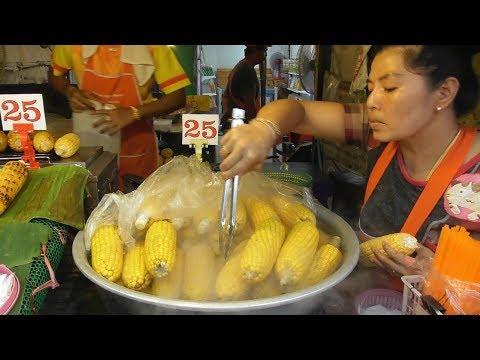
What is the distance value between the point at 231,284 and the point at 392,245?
1.70 ft

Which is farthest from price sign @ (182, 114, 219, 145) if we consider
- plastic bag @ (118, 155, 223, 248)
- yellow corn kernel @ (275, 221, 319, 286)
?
yellow corn kernel @ (275, 221, 319, 286)

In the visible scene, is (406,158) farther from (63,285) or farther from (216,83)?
(63,285)

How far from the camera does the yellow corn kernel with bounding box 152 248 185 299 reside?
97cm

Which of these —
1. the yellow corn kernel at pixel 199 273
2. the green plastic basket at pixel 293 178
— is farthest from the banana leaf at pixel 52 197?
the green plastic basket at pixel 293 178

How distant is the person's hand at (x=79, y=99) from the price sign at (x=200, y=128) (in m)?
0.91

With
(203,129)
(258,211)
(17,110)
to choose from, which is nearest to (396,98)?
(258,211)

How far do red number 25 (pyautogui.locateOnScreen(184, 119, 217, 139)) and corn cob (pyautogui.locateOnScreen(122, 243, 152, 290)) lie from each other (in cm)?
59

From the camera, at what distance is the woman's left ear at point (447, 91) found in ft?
4.13

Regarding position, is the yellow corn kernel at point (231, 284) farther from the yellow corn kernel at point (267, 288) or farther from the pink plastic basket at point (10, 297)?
the pink plastic basket at point (10, 297)

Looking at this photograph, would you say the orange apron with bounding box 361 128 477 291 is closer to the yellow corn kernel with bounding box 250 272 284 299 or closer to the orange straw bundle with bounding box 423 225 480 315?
the orange straw bundle with bounding box 423 225 480 315

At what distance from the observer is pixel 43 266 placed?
1112 mm

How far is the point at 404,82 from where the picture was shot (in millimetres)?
1218

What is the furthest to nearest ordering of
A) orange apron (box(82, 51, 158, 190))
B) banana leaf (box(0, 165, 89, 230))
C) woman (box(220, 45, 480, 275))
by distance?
orange apron (box(82, 51, 158, 190)), banana leaf (box(0, 165, 89, 230)), woman (box(220, 45, 480, 275))
